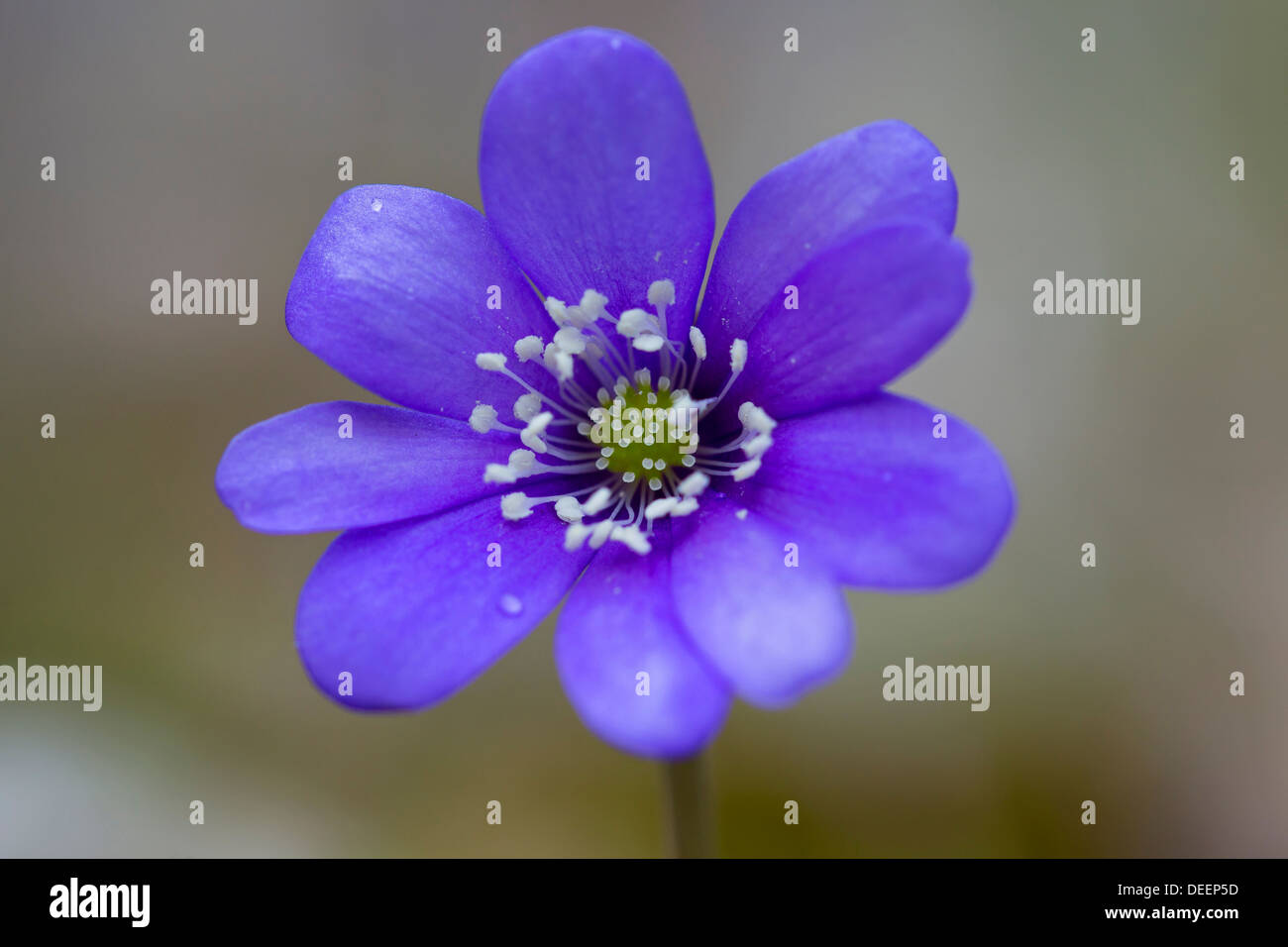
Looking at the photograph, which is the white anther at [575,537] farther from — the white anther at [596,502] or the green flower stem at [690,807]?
the green flower stem at [690,807]

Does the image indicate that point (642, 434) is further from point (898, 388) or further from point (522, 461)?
point (898, 388)

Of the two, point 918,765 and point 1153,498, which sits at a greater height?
point 1153,498

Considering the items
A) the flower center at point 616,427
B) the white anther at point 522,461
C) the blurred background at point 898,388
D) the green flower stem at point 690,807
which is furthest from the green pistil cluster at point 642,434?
the blurred background at point 898,388

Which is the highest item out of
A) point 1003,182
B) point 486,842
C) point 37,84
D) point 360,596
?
point 37,84

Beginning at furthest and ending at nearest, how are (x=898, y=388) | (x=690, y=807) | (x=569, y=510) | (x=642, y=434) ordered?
1. (x=898, y=388)
2. (x=642, y=434)
3. (x=569, y=510)
4. (x=690, y=807)

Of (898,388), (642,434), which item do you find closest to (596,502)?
(642,434)

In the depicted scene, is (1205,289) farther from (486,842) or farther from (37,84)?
(37,84)


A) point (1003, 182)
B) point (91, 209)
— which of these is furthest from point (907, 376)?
point (91, 209)
